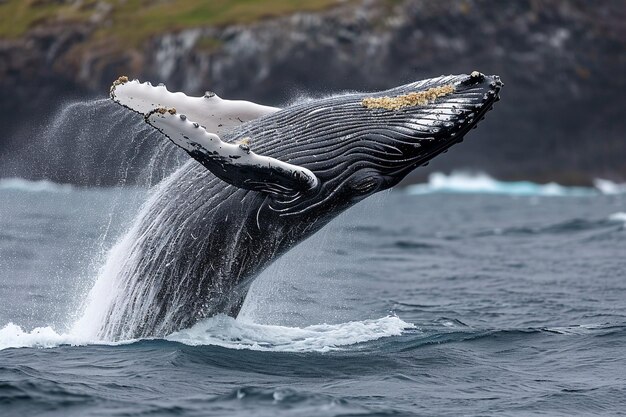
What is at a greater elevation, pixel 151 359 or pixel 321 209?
pixel 321 209

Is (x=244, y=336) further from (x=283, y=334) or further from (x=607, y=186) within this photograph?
(x=607, y=186)

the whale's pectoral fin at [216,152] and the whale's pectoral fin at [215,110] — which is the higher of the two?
the whale's pectoral fin at [215,110]

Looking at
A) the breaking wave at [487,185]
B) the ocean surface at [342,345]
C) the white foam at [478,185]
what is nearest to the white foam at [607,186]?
the breaking wave at [487,185]

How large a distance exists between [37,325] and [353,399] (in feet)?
14.3

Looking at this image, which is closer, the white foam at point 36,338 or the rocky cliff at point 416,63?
the white foam at point 36,338

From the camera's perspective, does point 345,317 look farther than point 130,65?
No

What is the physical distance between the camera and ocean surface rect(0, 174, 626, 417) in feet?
26.8

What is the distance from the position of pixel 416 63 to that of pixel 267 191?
225ft

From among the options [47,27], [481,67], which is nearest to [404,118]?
[481,67]

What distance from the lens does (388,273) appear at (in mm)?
17453

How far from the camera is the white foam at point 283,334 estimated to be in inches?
388

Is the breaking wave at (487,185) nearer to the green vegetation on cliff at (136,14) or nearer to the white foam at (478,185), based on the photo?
the white foam at (478,185)

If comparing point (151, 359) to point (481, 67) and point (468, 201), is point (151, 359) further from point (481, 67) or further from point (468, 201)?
point (481, 67)

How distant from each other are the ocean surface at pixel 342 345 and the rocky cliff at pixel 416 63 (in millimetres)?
56001
